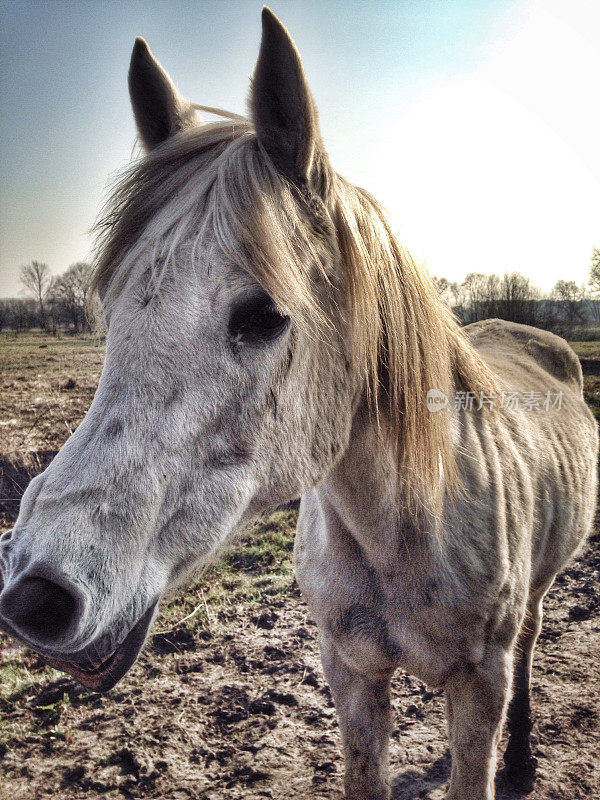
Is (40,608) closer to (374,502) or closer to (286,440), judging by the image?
(286,440)

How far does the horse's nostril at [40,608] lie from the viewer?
0.94 m

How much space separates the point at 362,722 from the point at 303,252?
5.45 feet

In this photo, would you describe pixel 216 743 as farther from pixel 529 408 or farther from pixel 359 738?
pixel 529 408

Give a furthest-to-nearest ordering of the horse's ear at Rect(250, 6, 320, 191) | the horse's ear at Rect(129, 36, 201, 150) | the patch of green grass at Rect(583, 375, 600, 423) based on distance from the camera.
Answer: the patch of green grass at Rect(583, 375, 600, 423), the horse's ear at Rect(129, 36, 201, 150), the horse's ear at Rect(250, 6, 320, 191)

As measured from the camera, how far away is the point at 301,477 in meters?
1.41

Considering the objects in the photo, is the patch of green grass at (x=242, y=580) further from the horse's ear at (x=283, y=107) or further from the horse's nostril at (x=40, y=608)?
the horse's ear at (x=283, y=107)

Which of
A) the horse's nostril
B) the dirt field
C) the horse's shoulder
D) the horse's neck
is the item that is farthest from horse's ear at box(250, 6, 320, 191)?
the horse's shoulder

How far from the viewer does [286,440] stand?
1.35 m

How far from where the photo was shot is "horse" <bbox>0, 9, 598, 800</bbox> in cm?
108

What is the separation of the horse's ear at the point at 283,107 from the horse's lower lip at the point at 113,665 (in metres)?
1.13

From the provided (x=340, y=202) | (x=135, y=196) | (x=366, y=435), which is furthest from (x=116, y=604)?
(x=340, y=202)

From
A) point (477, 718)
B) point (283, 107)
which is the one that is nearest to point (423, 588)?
point (477, 718)

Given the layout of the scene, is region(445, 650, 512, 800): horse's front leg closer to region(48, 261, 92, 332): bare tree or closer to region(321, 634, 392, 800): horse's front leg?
region(321, 634, 392, 800): horse's front leg

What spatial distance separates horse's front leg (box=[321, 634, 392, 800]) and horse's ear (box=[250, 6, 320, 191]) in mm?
1568
